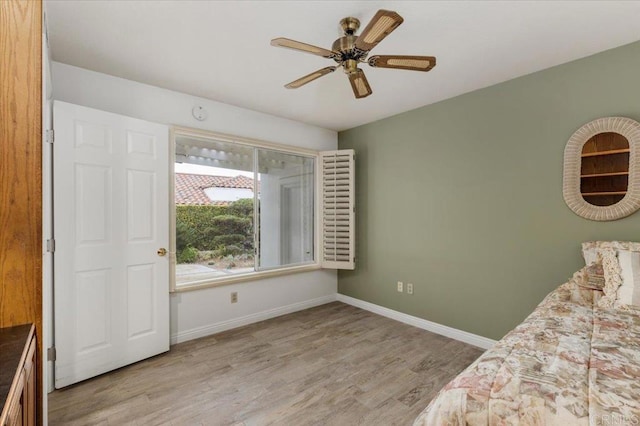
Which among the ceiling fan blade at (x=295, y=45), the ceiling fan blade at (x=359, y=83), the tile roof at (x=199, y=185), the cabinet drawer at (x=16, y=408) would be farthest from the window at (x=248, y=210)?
the cabinet drawer at (x=16, y=408)

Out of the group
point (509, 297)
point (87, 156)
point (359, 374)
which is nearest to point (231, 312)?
point (359, 374)

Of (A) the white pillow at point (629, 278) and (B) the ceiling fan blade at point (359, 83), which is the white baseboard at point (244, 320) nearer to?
(B) the ceiling fan blade at point (359, 83)

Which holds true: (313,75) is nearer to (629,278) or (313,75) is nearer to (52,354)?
(629,278)

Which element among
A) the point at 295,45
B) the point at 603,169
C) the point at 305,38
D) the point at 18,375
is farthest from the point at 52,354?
the point at 603,169

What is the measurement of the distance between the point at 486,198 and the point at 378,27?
2072mm

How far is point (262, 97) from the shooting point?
313cm

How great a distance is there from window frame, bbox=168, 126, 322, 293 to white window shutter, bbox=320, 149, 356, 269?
0.09 m

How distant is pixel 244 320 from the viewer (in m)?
3.43

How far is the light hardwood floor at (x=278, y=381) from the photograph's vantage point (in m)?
1.92

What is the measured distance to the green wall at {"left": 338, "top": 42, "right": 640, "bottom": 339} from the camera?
232 centimetres

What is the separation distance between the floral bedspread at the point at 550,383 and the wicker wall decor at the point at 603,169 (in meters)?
1.18

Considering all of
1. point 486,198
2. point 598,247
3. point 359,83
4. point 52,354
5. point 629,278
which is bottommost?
point 52,354

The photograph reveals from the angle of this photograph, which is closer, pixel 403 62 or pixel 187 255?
pixel 403 62

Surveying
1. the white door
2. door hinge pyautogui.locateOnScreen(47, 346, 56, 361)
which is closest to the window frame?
the white door
